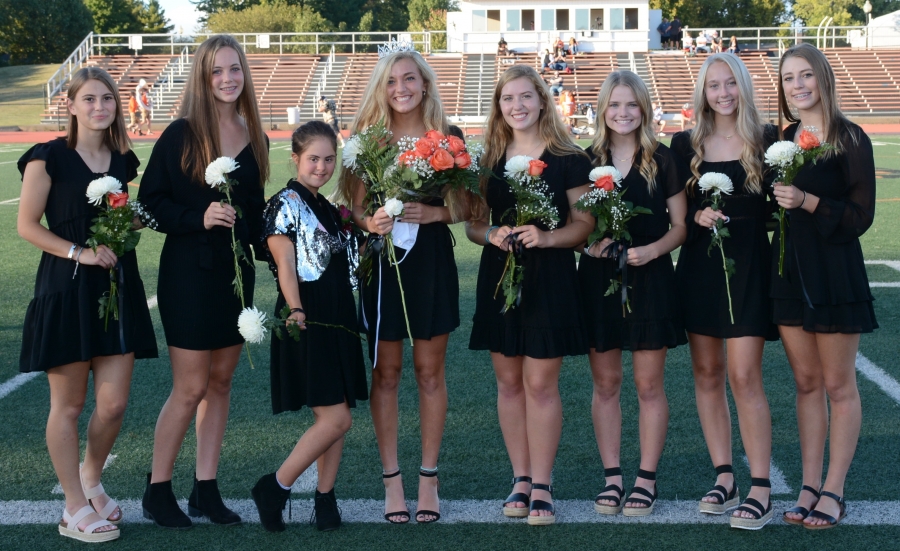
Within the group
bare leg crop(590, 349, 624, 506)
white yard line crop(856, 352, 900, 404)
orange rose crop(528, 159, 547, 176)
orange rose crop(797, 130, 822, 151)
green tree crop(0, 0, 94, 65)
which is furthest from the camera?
green tree crop(0, 0, 94, 65)

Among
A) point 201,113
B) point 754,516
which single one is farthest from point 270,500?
point 754,516

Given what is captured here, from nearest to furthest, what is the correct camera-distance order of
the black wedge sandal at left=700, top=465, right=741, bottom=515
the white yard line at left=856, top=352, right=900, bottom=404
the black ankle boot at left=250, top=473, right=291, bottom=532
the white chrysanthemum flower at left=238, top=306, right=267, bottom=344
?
the white chrysanthemum flower at left=238, top=306, right=267, bottom=344
the black ankle boot at left=250, top=473, right=291, bottom=532
the black wedge sandal at left=700, top=465, right=741, bottom=515
the white yard line at left=856, top=352, right=900, bottom=404

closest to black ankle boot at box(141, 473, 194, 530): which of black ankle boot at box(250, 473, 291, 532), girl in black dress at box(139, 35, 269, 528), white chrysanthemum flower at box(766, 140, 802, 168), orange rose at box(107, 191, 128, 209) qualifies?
girl in black dress at box(139, 35, 269, 528)

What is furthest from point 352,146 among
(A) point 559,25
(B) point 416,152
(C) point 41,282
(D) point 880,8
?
(D) point 880,8

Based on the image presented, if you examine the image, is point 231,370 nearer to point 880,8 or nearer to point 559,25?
point 559,25

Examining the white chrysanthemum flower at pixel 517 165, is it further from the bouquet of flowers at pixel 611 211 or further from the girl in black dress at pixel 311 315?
the girl in black dress at pixel 311 315

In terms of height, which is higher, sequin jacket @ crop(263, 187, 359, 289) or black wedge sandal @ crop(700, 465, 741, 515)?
sequin jacket @ crop(263, 187, 359, 289)

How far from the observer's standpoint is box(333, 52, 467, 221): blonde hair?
3998mm

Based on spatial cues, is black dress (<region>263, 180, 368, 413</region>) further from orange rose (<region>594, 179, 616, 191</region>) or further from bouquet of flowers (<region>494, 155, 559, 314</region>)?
orange rose (<region>594, 179, 616, 191</region>)

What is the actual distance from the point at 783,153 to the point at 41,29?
61.7 metres

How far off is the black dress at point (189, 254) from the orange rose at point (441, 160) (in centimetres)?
83

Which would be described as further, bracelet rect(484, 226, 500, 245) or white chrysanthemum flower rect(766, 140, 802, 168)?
bracelet rect(484, 226, 500, 245)

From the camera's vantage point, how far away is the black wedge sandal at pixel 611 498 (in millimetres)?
3982

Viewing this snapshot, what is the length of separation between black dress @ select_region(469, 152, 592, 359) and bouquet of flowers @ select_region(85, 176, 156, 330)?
147cm
